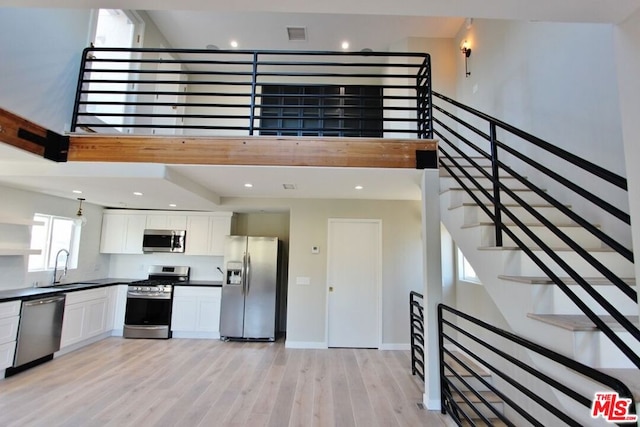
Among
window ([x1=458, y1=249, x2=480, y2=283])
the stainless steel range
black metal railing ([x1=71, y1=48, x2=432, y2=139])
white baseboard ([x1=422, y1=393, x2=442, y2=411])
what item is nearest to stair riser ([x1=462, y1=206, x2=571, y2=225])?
black metal railing ([x1=71, y1=48, x2=432, y2=139])

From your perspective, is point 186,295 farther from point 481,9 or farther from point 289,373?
point 481,9

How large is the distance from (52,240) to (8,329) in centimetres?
177

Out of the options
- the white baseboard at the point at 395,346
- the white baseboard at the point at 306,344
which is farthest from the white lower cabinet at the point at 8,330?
the white baseboard at the point at 395,346

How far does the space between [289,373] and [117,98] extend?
458 cm

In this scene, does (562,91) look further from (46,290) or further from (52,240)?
(52,240)

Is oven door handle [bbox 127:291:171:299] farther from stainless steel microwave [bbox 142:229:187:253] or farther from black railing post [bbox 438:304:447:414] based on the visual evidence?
black railing post [bbox 438:304:447:414]

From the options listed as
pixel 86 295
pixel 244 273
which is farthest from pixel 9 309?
pixel 244 273

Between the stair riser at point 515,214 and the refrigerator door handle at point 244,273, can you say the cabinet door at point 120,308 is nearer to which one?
the refrigerator door handle at point 244,273

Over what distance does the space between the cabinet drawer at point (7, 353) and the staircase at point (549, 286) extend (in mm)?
4960

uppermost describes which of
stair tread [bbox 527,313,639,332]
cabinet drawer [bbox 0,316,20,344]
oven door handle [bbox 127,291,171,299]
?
stair tread [bbox 527,313,639,332]

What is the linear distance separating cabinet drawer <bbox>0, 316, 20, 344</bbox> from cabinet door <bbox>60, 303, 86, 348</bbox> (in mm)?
659

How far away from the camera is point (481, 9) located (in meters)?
1.30

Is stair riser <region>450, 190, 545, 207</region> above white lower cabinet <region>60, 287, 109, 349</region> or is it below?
above

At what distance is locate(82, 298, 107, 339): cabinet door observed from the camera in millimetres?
4766
